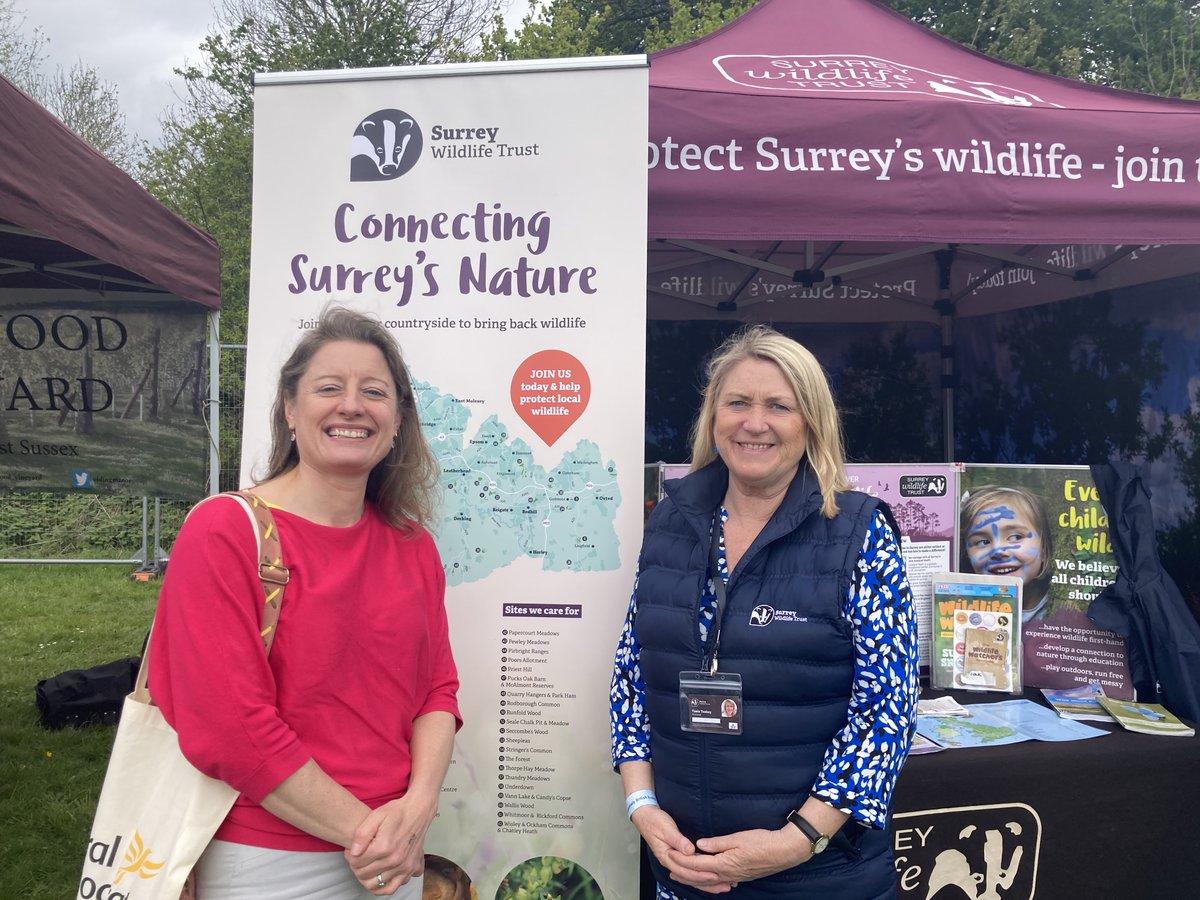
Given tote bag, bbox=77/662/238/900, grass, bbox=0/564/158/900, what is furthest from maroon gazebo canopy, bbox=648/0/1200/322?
grass, bbox=0/564/158/900

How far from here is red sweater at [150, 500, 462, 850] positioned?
1087 millimetres

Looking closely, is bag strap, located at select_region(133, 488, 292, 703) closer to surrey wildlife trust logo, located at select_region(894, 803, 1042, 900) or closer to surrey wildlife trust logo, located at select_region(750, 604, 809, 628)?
surrey wildlife trust logo, located at select_region(750, 604, 809, 628)

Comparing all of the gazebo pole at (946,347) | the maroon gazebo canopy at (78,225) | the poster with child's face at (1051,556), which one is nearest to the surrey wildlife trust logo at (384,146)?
the maroon gazebo canopy at (78,225)

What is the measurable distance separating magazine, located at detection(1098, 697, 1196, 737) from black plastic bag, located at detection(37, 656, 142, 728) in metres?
4.09

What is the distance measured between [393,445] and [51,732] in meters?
3.64

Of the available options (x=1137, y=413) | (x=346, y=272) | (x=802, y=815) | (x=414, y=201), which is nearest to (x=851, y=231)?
(x=414, y=201)

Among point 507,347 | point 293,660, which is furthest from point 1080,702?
point 293,660

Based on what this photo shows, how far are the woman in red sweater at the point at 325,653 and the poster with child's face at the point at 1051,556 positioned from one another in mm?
1654

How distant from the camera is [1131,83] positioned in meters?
14.1

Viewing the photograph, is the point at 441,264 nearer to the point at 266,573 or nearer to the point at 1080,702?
the point at 266,573

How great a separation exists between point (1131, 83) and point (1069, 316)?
47.3ft

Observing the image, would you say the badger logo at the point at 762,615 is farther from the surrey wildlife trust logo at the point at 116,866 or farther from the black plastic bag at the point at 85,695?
the black plastic bag at the point at 85,695

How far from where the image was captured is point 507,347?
1.98 metres

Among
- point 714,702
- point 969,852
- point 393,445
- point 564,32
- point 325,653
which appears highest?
point 564,32
